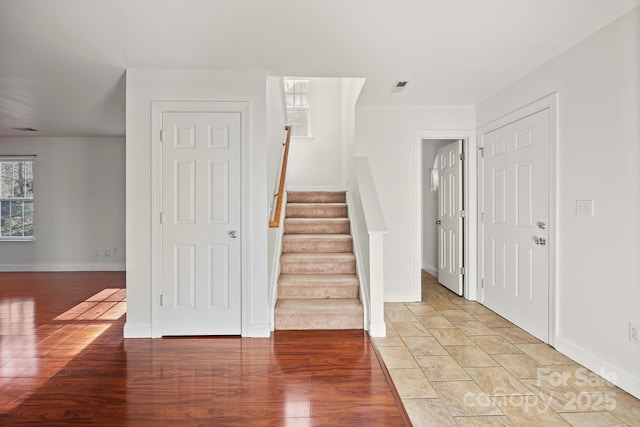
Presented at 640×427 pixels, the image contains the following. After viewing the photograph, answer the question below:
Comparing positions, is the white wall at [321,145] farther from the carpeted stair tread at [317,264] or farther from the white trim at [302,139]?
the carpeted stair tread at [317,264]

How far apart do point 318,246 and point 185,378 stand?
2.09 m

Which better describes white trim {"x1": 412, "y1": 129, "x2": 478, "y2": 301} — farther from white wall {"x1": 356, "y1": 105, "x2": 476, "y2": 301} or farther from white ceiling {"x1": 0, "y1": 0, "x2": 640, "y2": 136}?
white ceiling {"x1": 0, "y1": 0, "x2": 640, "y2": 136}

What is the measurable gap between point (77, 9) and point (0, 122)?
4.38 meters

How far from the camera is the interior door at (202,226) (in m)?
3.30

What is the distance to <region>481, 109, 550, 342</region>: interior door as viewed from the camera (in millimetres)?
3186

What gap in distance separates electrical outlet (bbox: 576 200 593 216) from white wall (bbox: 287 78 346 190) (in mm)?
3884

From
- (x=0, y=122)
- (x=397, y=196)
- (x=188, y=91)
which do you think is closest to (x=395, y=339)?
(x=397, y=196)

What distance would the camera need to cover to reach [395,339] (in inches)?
127

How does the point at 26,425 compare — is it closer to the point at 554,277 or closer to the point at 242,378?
the point at 242,378

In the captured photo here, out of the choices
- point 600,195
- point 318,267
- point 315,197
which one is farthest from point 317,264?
point 600,195

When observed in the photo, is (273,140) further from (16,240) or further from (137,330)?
(16,240)

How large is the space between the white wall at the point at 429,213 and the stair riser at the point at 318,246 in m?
2.36

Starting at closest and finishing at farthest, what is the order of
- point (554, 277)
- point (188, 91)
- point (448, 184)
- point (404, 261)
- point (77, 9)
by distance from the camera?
point (77, 9)
point (554, 277)
point (188, 91)
point (404, 261)
point (448, 184)

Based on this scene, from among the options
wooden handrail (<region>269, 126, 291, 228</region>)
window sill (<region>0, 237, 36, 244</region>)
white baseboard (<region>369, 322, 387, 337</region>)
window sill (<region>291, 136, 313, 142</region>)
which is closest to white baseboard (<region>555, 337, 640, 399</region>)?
white baseboard (<region>369, 322, 387, 337</region>)
